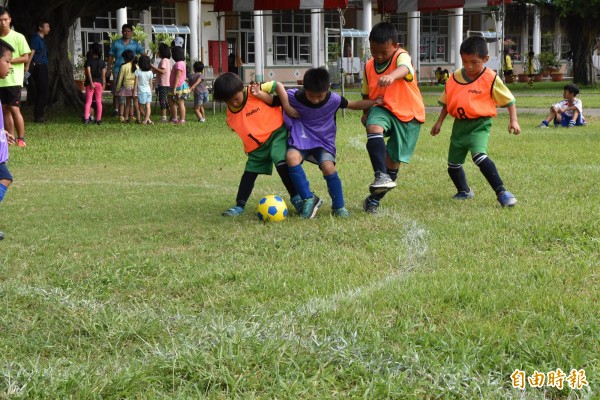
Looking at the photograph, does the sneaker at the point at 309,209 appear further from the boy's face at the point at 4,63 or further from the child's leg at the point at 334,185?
the boy's face at the point at 4,63

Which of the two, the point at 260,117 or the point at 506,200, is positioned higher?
the point at 260,117

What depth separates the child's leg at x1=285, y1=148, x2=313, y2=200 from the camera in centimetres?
661

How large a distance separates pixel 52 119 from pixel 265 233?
42.6ft

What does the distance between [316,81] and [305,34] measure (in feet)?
129

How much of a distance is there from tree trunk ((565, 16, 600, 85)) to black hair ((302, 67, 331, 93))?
32.9m

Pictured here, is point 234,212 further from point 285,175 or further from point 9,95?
point 9,95

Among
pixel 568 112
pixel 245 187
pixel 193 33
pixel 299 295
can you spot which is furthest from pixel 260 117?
pixel 193 33

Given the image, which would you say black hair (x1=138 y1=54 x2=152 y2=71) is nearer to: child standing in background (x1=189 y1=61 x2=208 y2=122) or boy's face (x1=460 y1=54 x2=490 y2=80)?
child standing in background (x1=189 y1=61 x2=208 y2=122)

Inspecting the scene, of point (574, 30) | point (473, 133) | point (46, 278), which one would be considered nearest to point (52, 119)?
point (473, 133)

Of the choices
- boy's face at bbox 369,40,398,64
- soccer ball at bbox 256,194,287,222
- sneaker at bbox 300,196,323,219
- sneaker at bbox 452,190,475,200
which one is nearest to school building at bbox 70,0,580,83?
sneaker at bbox 452,190,475,200

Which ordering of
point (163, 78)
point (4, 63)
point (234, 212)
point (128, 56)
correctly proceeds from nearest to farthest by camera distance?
1. point (4, 63)
2. point (234, 212)
3. point (128, 56)
4. point (163, 78)

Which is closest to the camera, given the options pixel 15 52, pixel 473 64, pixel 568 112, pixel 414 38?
pixel 473 64

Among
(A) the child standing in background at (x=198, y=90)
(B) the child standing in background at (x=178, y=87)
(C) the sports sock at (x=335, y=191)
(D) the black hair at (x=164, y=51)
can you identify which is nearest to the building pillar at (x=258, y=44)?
(A) the child standing in background at (x=198, y=90)

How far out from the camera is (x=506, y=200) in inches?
267
